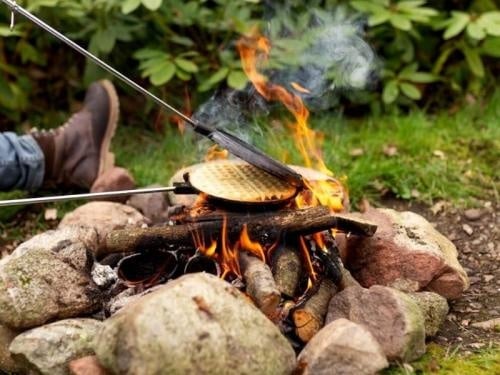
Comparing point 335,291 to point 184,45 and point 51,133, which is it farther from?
point 184,45

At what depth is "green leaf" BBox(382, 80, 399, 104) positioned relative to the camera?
172 inches

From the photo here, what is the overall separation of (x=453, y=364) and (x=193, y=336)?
826 millimetres

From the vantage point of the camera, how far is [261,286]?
2512 millimetres

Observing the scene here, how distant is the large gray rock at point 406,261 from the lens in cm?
285

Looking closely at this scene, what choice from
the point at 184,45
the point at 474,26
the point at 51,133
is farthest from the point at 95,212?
the point at 474,26

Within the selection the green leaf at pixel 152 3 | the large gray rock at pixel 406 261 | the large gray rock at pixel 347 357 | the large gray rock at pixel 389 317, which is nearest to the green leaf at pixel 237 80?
the green leaf at pixel 152 3

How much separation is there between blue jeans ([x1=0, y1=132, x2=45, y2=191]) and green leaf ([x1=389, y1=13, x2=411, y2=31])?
70.7 inches

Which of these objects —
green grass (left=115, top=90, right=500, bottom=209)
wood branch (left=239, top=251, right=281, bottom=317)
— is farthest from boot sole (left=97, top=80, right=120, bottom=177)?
wood branch (left=239, top=251, right=281, bottom=317)

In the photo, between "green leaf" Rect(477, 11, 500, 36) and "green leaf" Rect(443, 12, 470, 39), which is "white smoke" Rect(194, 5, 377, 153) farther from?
"green leaf" Rect(477, 11, 500, 36)

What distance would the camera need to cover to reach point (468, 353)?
261 cm

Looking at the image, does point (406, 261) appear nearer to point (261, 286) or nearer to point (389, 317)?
point (389, 317)

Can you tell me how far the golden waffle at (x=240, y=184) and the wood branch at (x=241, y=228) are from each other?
0.19 ft

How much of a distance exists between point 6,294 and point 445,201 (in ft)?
6.73

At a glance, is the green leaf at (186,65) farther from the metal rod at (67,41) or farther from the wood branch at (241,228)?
the wood branch at (241,228)
